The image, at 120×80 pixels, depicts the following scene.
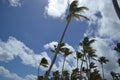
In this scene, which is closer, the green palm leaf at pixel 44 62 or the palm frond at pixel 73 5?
the palm frond at pixel 73 5

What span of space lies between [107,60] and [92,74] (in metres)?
21.0

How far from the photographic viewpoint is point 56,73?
260 feet

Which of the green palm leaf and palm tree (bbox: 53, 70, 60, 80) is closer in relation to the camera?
the green palm leaf

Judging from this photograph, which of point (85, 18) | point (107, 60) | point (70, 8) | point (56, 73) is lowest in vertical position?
point (85, 18)

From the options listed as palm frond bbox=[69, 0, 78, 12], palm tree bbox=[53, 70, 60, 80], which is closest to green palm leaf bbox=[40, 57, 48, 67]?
palm frond bbox=[69, 0, 78, 12]

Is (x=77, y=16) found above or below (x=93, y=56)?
below

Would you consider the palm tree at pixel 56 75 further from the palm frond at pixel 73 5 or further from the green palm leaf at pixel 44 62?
the palm frond at pixel 73 5

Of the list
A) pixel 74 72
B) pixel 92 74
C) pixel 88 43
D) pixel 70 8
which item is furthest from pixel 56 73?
pixel 70 8

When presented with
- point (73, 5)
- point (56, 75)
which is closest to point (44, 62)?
point (73, 5)

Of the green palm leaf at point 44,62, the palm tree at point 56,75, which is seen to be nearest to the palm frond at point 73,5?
the green palm leaf at point 44,62

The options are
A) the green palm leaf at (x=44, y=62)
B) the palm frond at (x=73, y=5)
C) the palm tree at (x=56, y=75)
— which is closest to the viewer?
the palm frond at (x=73, y=5)

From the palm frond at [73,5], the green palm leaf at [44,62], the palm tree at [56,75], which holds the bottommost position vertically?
the green palm leaf at [44,62]

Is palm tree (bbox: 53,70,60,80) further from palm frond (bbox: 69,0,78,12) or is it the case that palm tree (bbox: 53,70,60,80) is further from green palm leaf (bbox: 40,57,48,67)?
palm frond (bbox: 69,0,78,12)

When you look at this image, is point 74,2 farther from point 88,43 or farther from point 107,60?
point 107,60
